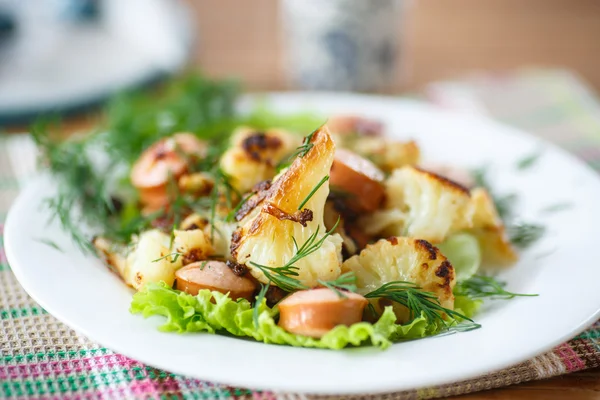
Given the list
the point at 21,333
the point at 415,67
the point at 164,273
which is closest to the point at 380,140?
the point at 164,273

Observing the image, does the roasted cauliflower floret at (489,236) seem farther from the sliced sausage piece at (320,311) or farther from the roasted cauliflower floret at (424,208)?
the sliced sausage piece at (320,311)

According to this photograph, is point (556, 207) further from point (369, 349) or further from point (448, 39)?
point (448, 39)

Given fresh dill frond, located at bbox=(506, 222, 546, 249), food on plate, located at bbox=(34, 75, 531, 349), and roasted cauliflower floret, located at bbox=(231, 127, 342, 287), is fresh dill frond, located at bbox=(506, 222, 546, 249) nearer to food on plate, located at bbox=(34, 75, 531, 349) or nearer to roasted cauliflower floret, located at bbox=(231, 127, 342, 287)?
food on plate, located at bbox=(34, 75, 531, 349)

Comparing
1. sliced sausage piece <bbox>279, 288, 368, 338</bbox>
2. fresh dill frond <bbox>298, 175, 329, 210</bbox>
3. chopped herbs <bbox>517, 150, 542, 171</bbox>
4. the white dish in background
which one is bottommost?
the white dish in background

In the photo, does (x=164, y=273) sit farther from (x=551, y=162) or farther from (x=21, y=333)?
(x=551, y=162)

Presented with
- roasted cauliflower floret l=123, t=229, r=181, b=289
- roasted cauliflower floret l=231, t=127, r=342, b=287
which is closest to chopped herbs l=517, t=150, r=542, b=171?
roasted cauliflower floret l=231, t=127, r=342, b=287
